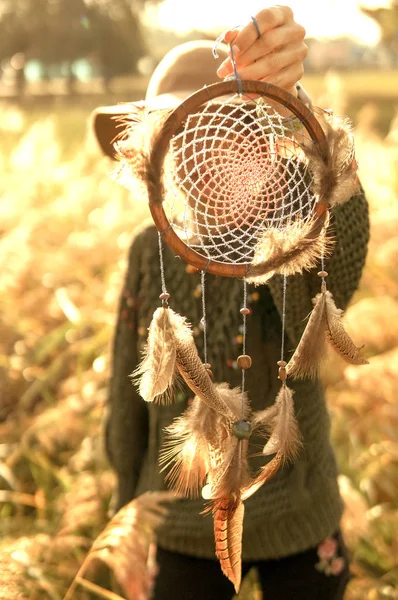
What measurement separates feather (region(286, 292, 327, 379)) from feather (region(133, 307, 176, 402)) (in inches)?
6.2

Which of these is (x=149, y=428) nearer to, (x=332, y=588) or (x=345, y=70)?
(x=332, y=588)

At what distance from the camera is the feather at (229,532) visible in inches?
32.7

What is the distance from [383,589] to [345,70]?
88.0 feet

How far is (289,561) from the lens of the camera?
4.37 feet

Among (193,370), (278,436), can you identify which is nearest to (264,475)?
(278,436)

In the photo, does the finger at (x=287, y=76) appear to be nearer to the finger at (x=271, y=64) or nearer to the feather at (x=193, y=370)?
the finger at (x=271, y=64)

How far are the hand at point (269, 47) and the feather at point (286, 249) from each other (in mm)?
203

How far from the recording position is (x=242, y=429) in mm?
808

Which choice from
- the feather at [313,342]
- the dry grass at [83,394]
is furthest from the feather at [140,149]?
the dry grass at [83,394]

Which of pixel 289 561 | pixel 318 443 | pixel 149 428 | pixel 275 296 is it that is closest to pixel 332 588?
pixel 289 561

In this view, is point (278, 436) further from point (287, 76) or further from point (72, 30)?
point (72, 30)

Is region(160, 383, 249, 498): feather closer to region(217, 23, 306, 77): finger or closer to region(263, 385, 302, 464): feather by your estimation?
region(263, 385, 302, 464): feather

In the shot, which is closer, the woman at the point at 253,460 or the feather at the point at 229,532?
the feather at the point at 229,532

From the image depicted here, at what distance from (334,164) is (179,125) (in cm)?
18
